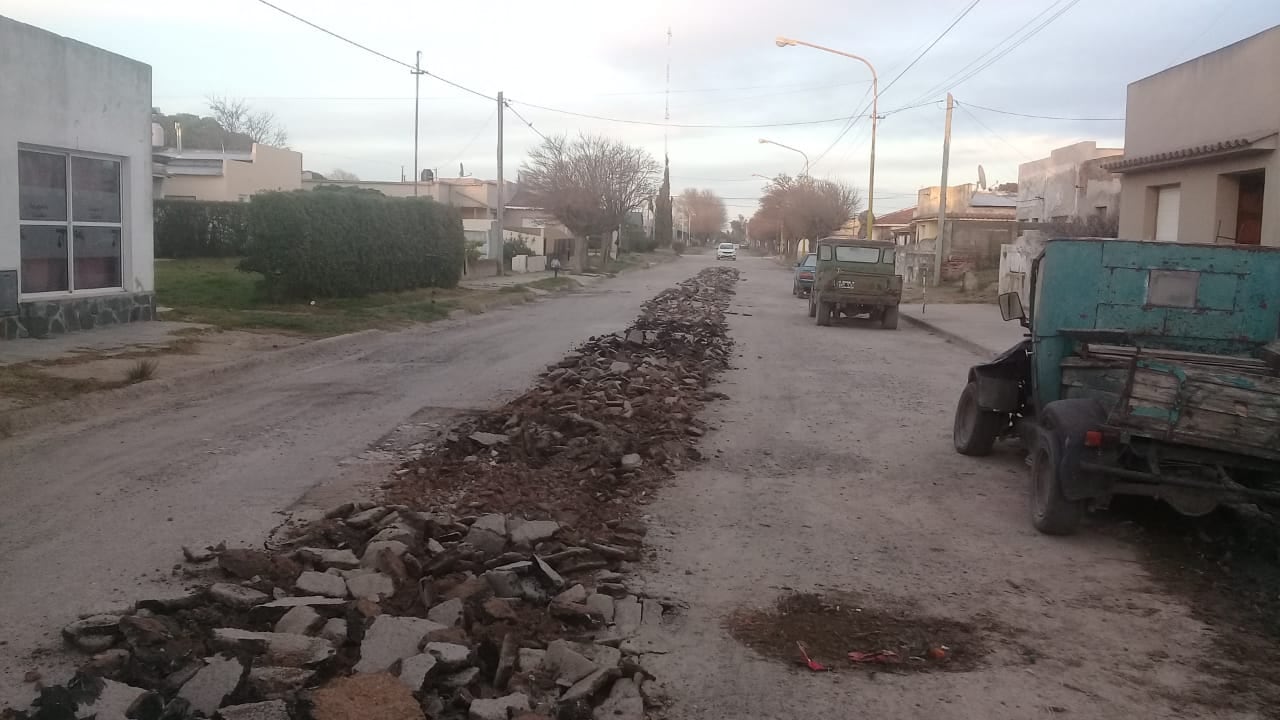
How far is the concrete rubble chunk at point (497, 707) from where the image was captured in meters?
4.15

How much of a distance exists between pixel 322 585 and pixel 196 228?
37025 millimetres

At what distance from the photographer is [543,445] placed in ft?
29.6

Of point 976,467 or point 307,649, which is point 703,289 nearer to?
point 976,467

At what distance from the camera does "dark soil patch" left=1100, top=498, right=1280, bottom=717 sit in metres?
4.77

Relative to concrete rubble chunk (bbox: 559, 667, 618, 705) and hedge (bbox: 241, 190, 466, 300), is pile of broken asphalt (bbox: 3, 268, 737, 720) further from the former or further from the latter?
hedge (bbox: 241, 190, 466, 300)

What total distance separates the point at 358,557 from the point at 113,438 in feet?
15.4

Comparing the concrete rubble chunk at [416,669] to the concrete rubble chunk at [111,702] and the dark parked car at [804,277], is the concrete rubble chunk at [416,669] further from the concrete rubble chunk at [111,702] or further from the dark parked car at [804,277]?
the dark parked car at [804,277]

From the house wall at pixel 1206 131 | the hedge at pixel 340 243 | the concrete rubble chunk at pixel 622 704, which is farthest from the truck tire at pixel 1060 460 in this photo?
the hedge at pixel 340 243

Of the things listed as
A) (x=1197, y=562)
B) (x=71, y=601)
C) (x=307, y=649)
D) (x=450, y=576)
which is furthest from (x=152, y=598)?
(x=1197, y=562)

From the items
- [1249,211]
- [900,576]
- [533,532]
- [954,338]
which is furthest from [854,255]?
[533,532]

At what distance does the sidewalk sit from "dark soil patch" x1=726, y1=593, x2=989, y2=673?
14.7m

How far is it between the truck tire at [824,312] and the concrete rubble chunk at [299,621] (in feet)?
70.9

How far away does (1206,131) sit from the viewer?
21.0 meters

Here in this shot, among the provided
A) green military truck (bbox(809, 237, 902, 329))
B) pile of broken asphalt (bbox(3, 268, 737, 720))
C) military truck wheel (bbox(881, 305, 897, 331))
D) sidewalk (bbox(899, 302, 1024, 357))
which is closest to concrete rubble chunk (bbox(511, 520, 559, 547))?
pile of broken asphalt (bbox(3, 268, 737, 720))
